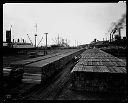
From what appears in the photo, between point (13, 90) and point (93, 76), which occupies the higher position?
A: point (93, 76)

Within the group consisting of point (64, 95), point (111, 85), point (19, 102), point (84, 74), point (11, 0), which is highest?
point (11, 0)

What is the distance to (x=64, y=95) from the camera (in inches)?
582

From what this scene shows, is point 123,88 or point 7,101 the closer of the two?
point 7,101

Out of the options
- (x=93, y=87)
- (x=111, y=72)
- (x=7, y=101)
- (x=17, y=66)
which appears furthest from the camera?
(x=17, y=66)

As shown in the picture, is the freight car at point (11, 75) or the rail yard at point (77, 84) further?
the freight car at point (11, 75)

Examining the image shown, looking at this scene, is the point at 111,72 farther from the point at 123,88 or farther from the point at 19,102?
the point at 19,102

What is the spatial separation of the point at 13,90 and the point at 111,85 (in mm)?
9704

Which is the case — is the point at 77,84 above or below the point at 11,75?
below

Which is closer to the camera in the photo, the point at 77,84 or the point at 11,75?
the point at 77,84

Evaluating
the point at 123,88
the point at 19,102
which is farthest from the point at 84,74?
the point at 19,102

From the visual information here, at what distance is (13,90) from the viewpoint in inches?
600

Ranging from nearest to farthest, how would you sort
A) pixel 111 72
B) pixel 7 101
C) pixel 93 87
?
1. pixel 7 101
2. pixel 111 72
3. pixel 93 87

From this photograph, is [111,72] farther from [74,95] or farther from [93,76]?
[74,95]

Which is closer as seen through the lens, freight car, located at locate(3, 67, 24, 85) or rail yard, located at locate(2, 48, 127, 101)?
rail yard, located at locate(2, 48, 127, 101)
